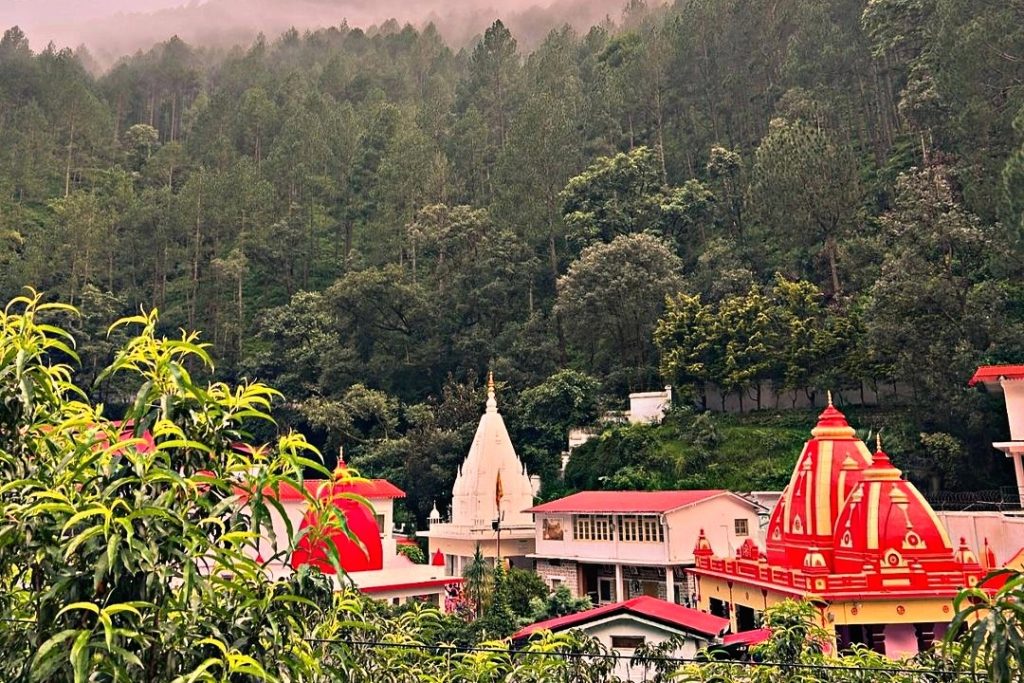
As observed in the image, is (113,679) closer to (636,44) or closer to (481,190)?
(481,190)

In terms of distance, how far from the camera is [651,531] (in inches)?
1242

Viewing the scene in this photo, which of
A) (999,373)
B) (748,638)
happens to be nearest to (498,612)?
Answer: (748,638)

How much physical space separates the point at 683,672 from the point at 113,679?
6.77m

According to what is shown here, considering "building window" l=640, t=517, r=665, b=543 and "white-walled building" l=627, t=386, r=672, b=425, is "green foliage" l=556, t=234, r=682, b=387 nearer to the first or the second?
"white-walled building" l=627, t=386, r=672, b=425

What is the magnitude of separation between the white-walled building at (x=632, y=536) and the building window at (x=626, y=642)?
10734mm

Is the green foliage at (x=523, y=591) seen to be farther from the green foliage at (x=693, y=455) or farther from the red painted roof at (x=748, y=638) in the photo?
the green foliage at (x=693, y=455)

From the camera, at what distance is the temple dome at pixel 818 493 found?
23125mm

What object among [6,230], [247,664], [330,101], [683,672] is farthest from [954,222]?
[330,101]

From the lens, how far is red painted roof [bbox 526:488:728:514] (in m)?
31.3

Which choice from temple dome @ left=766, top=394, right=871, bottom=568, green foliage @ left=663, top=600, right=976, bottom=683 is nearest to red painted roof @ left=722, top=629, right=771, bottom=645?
temple dome @ left=766, top=394, right=871, bottom=568

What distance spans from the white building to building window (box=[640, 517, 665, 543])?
18.8ft

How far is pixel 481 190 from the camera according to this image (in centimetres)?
6512

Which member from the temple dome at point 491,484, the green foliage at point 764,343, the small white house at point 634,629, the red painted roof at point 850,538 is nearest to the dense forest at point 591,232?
the green foliage at point 764,343

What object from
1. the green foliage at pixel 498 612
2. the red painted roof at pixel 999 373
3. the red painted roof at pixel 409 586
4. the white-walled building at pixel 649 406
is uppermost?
the white-walled building at pixel 649 406
